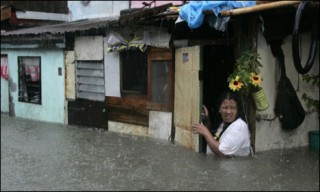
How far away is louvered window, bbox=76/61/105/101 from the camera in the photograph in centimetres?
1084

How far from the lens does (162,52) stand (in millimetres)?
9039

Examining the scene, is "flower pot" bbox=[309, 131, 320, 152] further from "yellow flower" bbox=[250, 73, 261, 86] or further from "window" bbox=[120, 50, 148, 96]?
"window" bbox=[120, 50, 148, 96]

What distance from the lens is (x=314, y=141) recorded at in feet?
26.9

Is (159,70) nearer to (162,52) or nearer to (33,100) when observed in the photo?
(162,52)

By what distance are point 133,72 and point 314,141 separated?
4135 millimetres

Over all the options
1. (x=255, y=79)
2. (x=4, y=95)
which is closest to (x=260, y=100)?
(x=255, y=79)

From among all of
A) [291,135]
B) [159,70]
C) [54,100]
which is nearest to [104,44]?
[159,70]

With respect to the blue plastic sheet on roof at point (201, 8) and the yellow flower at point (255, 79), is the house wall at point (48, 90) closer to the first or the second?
the blue plastic sheet on roof at point (201, 8)

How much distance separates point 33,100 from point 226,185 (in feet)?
27.9

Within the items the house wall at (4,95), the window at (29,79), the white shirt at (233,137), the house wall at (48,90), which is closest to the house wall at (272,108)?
the white shirt at (233,137)

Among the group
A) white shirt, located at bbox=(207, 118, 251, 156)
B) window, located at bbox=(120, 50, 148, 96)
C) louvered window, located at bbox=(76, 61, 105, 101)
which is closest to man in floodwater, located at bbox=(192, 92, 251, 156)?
white shirt, located at bbox=(207, 118, 251, 156)

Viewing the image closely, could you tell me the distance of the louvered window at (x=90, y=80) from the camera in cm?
1084

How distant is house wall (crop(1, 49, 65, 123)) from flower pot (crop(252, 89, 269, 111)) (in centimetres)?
635

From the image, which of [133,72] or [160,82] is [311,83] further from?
[133,72]
